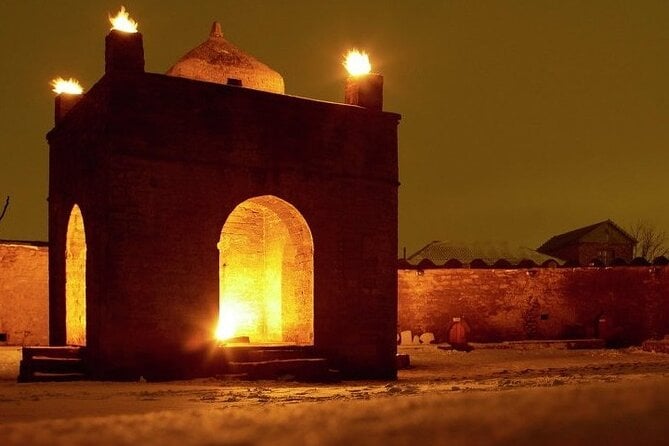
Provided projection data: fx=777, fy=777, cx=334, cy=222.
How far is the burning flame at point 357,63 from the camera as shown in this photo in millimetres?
14297

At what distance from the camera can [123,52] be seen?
1197 cm

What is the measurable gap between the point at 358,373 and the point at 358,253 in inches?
81.1

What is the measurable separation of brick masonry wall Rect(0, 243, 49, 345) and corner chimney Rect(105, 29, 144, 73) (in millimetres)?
7909

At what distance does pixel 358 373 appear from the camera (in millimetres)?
13344

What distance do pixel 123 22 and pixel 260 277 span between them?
5.29 m

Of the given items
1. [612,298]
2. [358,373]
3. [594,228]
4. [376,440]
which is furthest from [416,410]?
[594,228]

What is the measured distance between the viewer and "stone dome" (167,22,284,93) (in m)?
13.9

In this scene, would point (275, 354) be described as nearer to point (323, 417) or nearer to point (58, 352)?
point (58, 352)

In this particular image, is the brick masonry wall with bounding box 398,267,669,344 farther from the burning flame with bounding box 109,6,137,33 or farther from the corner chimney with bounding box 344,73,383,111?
the burning flame with bounding box 109,6,137,33

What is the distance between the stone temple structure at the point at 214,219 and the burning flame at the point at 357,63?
0.27m

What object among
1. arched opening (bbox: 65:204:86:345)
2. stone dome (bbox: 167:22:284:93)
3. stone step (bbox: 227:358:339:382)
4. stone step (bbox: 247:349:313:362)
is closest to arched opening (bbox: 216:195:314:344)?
stone step (bbox: 247:349:313:362)

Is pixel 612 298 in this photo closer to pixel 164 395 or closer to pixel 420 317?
pixel 420 317

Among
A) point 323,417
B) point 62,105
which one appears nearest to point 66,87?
point 62,105

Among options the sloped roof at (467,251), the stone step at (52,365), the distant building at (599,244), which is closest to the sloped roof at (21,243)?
the stone step at (52,365)
